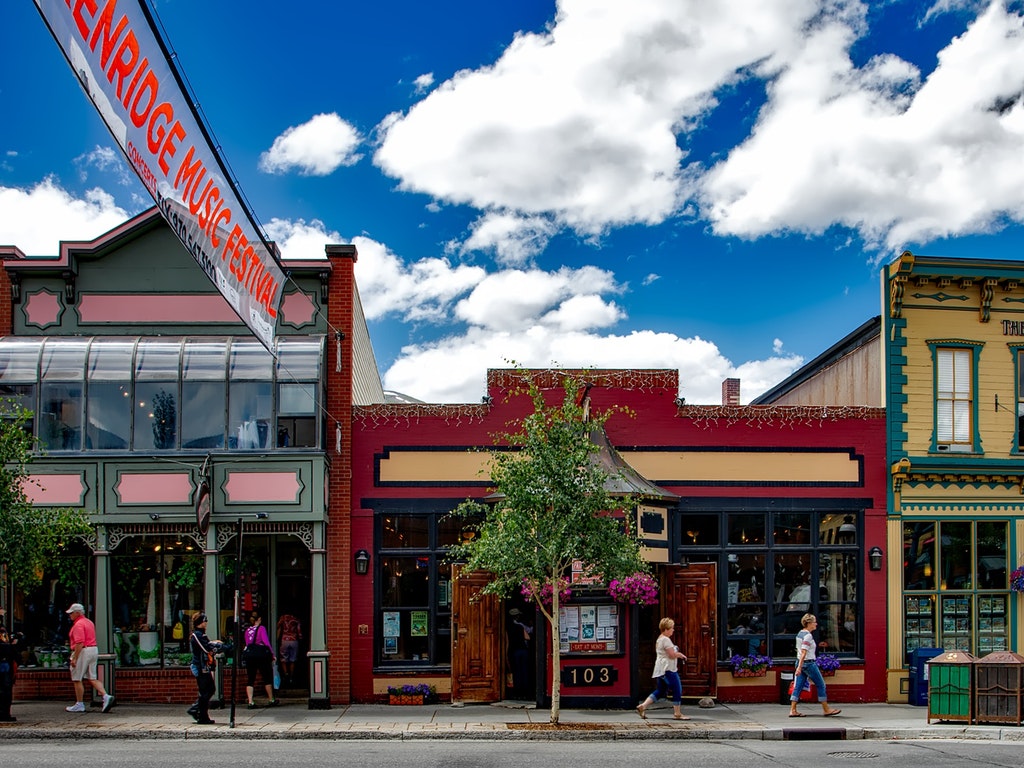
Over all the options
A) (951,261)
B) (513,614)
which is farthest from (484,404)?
(951,261)

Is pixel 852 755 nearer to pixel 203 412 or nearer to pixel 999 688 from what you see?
pixel 999 688

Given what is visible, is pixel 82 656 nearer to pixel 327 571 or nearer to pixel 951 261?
pixel 327 571

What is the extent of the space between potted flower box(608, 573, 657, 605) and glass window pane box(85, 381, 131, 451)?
828 cm

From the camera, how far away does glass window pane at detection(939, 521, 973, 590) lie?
19.6m

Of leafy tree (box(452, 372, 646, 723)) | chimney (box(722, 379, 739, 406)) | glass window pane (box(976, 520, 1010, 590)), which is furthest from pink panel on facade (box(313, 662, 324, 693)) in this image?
chimney (box(722, 379, 739, 406))

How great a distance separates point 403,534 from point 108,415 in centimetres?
531

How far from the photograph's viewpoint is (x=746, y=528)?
19.3m

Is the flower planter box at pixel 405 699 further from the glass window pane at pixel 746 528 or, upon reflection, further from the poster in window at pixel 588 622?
the glass window pane at pixel 746 528

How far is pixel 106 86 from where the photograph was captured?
759 cm

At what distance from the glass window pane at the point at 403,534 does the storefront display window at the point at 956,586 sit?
28.4ft

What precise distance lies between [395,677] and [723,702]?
5.66 m

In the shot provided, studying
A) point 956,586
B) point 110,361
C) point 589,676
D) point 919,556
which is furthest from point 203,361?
point 956,586

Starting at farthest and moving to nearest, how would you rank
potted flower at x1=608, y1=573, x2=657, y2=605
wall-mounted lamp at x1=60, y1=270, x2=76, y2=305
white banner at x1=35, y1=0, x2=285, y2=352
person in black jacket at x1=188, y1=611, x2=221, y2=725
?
wall-mounted lamp at x1=60, y1=270, x2=76, y2=305, potted flower at x1=608, y1=573, x2=657, y2=605, person in black jacket at x1=188, y1=611, x2=221, y2=725, white banner at x1=35, y1=0, x2=285, y2=352

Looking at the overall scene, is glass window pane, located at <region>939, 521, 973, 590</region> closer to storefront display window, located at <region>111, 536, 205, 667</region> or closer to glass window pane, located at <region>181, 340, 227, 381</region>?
glass window pane, located at <region>181, 340, 227, 381</region>
